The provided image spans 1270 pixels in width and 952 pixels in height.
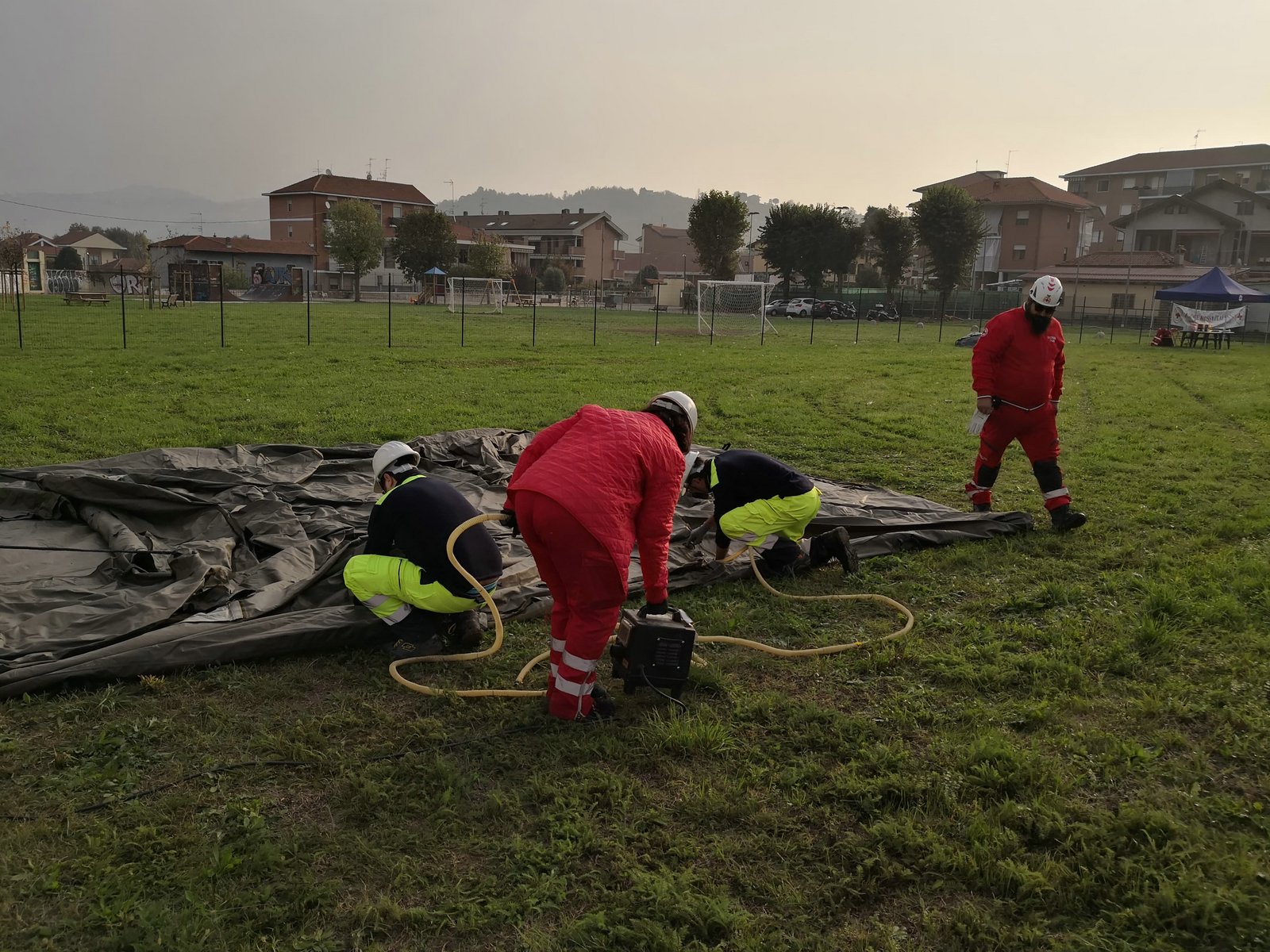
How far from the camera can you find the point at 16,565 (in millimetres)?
5805

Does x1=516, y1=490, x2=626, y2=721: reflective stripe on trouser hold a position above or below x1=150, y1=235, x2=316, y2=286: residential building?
below

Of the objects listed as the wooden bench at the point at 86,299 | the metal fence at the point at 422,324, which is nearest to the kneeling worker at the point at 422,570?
the metal fence at the point at 422,324

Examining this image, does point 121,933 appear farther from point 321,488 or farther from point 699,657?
point 321,488

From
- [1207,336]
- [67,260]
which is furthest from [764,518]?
[67,260]

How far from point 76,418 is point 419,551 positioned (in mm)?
8182

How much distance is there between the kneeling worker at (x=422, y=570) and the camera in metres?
4.96

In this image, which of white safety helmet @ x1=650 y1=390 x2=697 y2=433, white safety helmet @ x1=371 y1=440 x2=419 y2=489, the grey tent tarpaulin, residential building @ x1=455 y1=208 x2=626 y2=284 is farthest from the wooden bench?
residential building @ x1=455 y1=208 x2=626 y2=284

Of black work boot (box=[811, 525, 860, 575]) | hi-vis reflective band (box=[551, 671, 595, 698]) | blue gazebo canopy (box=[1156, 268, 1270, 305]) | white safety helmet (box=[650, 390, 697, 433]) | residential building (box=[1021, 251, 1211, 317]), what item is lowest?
hi-vis reflective band (box=[551, 671, 595, 698])

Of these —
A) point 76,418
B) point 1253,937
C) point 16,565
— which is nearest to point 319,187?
point 76,418

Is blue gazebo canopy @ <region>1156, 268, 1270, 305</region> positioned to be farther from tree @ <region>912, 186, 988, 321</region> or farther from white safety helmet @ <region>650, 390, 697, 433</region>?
white safety helmet @ <region>650, 390, 697, 433</region>

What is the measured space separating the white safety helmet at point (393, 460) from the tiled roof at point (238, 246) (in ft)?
231

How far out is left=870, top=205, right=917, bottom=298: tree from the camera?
58.8m

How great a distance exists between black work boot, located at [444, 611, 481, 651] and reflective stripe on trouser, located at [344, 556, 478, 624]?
0.08 m

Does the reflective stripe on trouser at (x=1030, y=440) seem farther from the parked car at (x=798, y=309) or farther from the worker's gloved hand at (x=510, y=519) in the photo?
the parked car at (x=798, y=309)
